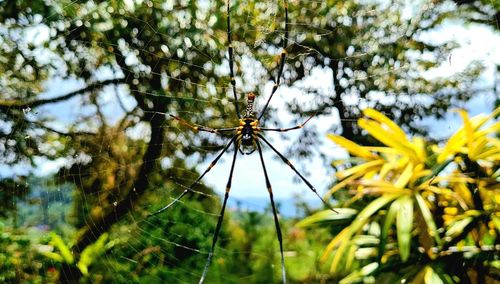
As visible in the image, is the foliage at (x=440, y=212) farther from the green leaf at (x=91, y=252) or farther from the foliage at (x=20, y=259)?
the foliage at (x=20, y=259)

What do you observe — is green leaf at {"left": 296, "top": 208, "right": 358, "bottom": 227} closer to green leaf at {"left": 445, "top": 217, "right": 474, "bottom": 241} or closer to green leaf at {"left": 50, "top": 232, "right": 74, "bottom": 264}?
green leaf at {"left": 445, "top": 217, "right": 474, "bottom": 241}

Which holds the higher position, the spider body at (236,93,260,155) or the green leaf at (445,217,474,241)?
the spider body at (236,93,260,155)

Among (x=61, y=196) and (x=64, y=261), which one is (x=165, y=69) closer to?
(x=61, y=196)

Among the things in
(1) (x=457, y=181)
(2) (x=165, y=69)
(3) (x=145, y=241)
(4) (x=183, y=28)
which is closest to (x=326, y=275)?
(3) (x=145, y=241)

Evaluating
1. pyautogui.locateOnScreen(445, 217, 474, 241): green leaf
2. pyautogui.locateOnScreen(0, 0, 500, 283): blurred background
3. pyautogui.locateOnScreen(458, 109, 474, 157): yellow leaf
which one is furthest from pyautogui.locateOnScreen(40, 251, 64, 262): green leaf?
pyautogui.locateOnScreen(458, 109, 474, 157): yellow leaf

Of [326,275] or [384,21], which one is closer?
[384,21]

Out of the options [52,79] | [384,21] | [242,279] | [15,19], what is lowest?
[242,279]

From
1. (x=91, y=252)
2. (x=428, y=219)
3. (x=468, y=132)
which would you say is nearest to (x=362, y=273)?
(x=428, y=219)

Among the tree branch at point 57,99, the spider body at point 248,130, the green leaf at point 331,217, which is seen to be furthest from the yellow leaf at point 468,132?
the tree branch at point 57,99
